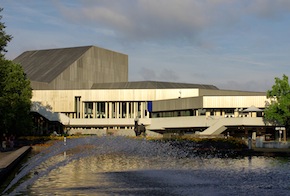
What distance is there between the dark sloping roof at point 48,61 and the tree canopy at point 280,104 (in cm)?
6056

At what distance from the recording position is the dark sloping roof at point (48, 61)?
129 m

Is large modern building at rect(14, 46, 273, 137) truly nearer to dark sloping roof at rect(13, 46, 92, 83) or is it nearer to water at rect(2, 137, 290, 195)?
dark sloping roof at rect(13, 46, 92, 83)

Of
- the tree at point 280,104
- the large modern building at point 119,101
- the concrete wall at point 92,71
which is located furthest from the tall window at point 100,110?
the tree at point 280,104

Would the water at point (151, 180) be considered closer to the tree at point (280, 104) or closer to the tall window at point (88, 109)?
the tree at point (280, 104)

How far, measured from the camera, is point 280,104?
78.7 m

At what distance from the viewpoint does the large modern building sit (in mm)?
93375

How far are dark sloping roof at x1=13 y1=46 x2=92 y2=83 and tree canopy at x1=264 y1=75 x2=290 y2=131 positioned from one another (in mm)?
60561

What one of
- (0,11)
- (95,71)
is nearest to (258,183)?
(0,11)

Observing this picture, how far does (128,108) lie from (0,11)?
7399 centimetres

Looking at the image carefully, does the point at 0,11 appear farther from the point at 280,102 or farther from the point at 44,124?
the point at 44,124

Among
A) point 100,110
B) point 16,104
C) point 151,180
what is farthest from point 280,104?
point 151,180

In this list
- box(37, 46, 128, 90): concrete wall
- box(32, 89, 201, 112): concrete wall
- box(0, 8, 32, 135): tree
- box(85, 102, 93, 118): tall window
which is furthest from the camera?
box(37, 46, 128, 90): concrete wall

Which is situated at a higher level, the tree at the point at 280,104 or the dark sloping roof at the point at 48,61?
→ the dark sloping roof at the point at 48,61

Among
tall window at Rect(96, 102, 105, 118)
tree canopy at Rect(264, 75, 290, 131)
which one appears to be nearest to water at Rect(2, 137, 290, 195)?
tree canopy at Rect(264, 75, 290, 131)
